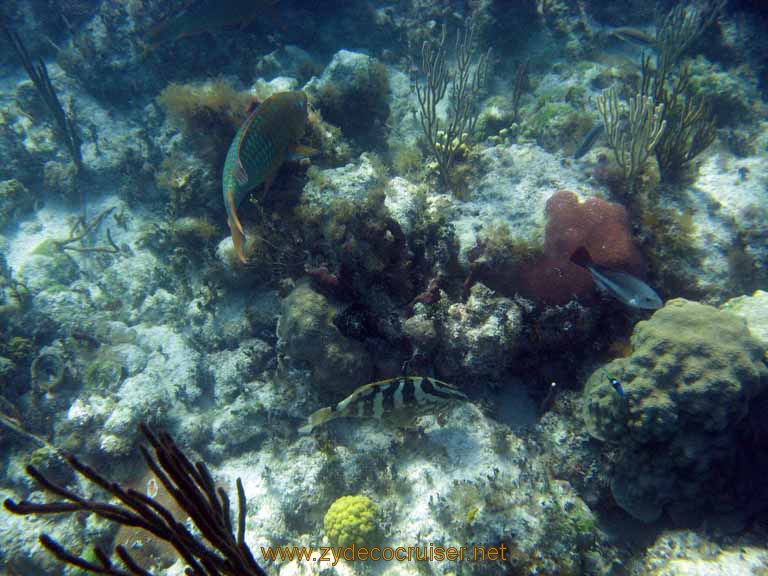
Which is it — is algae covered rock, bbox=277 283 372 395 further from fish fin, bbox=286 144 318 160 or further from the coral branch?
the coral branch

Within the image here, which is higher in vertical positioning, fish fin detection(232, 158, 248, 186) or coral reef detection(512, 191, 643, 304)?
fish fin detection(232, 158, 248, 186)

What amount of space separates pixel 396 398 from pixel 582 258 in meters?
2.10

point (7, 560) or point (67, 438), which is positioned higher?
point (67, 438)

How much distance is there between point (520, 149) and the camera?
553 cm

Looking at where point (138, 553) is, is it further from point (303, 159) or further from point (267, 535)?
point (303, 159)

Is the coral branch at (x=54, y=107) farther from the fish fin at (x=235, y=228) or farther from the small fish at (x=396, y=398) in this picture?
the small fish at (x=396, y=398)

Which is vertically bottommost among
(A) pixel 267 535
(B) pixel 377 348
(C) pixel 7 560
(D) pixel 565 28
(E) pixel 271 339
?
(C) pixel 7 560

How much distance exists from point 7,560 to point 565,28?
1218 cm

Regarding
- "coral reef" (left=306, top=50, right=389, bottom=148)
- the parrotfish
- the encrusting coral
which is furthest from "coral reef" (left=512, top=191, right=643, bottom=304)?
the parrotfish

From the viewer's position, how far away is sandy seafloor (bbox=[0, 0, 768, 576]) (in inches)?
126

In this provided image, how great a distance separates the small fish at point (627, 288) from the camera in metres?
3.19

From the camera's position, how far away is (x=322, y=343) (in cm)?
360

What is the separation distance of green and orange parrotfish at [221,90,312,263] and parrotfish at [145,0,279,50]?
174 inches

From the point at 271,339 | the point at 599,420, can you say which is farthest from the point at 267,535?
the point at 599,420
